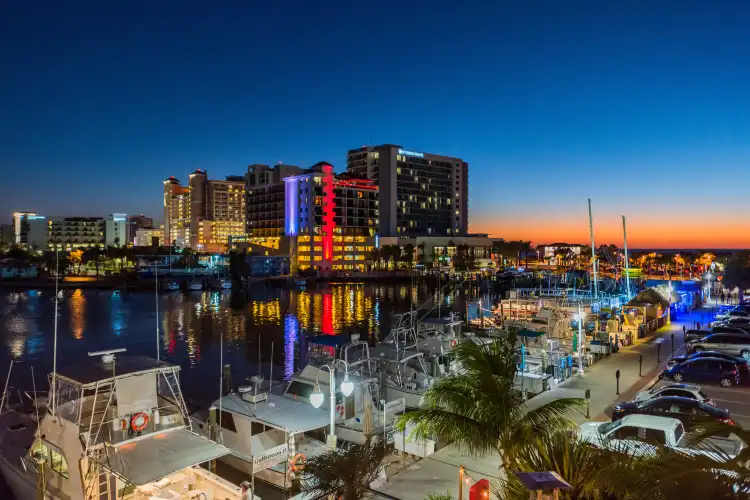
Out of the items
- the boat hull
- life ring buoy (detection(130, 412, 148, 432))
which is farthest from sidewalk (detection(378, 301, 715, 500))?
the boat hull

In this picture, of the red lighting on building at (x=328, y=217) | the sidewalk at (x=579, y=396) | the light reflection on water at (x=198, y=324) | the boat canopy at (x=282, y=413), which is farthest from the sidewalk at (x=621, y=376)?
the red lighting on building at (x=328, y=217)

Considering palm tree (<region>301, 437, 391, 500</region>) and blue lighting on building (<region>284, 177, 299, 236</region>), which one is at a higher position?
blue lighting on building (<region>284, 177, 299, 236</region>)

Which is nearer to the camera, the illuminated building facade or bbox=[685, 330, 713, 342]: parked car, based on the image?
bbox=[685, 330, 713, 342]: parked car

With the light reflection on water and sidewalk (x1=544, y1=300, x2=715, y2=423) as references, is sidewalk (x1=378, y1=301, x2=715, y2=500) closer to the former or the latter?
sidewalk (x1=544, y1=300, x2=715, y2=423)

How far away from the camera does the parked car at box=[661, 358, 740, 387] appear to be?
62.2 feet

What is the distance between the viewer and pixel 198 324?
5450 centimetres

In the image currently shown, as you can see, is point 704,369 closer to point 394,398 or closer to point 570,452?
point 394,398

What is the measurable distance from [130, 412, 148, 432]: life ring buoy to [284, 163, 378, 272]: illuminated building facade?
118467 mm

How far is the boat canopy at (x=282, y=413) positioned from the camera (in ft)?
42.6

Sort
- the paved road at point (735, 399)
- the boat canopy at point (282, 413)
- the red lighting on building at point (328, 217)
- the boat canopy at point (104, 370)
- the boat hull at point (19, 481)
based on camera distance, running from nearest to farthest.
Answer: the boat canopy at point (104, 370) → the boat hull at point (19, 481) → the boat canopy at point (282, 413) → the paved road at point (735, 399) → the red lighting on building at point (328, 217)

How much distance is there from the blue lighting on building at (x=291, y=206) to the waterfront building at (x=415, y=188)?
992 inches

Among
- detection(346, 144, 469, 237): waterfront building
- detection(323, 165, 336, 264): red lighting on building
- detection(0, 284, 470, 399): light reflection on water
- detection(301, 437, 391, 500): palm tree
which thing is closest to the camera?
detection(301, 437, 391, 500): palm tree

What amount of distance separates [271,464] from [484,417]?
6.62m

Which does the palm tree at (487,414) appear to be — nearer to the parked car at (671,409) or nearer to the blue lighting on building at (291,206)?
the parked car at (671,409)
